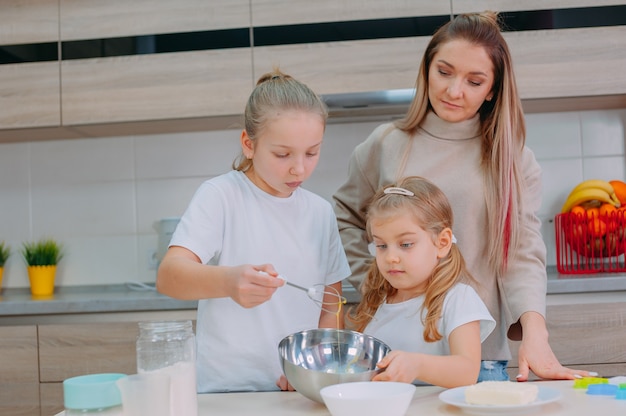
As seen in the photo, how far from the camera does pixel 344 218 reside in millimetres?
1714

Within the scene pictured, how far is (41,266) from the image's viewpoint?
8.98 ft

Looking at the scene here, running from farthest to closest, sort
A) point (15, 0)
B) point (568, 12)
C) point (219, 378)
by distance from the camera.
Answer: point (15, 0), point (568, 12), point (219, 378)

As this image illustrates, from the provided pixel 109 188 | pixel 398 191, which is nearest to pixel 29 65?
pixel 109 188

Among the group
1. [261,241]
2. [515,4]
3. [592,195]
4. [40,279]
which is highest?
[515,4]

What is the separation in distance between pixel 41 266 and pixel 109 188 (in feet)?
1.26

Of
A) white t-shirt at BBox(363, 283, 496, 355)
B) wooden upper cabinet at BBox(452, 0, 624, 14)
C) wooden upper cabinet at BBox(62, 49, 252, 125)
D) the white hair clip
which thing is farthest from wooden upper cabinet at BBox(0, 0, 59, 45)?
white t-shirt at BBox(363, 283, 496, 355)

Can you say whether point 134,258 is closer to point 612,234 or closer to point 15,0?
point 15,0

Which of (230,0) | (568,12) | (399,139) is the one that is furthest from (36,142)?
(568,12)

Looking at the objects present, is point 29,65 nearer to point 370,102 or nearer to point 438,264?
point 370,102

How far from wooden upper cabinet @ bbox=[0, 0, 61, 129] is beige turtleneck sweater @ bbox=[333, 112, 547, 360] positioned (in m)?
1.37

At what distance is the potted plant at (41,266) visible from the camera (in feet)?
8.96

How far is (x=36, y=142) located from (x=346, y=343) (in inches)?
82.7

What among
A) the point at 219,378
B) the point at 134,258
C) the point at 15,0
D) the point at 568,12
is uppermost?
the point at 15,0

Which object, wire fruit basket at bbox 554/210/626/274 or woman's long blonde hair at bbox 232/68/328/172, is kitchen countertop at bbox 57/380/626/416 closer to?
woman's long blonde hair at bbox 232/68/328/172
